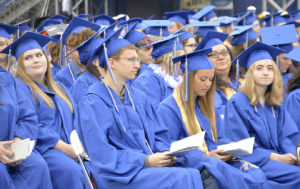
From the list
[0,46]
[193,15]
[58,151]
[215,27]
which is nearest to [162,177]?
[58,151]

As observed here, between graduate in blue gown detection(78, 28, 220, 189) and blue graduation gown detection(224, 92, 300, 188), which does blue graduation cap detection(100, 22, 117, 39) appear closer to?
graduate in blue gown detection(78, 28, 220, 189)

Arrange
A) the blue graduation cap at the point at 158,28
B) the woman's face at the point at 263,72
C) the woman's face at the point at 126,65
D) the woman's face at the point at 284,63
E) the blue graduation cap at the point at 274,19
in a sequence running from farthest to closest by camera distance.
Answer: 1. the blue graduation cap at the point at 274,19
2. the blue graduation cap at the point at 158,28
3. the woman's face at the point at 284,63
4. the woman's face at the point at 263,72
5. the woman's face at the point at 126,65

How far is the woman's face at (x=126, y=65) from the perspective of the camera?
148 inches

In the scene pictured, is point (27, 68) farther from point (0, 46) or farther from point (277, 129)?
point (277, 129)

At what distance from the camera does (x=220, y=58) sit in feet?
17.6

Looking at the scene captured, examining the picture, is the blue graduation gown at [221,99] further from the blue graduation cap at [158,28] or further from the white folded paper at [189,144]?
the blue graduation cap at [158,28]

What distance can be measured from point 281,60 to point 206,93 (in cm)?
228

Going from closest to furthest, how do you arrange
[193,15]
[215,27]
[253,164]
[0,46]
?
[253,164] → [0,46] → [215,27] → [193,15]

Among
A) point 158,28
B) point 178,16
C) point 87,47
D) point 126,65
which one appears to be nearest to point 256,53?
point 126,65

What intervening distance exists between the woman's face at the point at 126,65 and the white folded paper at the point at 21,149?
0.84 m

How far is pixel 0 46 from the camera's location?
4.84 metres

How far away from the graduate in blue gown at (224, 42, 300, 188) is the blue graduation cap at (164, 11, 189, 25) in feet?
13.8

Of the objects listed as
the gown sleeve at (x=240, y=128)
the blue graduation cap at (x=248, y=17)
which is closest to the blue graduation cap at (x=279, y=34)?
the gown sleeve at (x=240, y=128)

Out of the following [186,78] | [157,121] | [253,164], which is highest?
[186,78]
